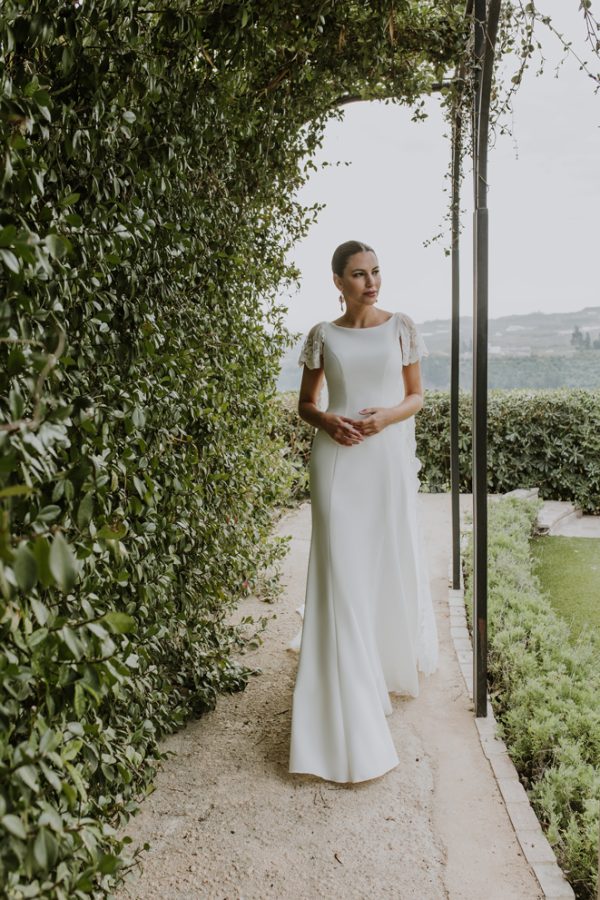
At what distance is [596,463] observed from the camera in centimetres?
969

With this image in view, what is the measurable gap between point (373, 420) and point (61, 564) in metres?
2.59

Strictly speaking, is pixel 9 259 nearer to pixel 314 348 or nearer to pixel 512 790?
pixel 314 348

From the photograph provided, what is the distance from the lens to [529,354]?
14.4 meters

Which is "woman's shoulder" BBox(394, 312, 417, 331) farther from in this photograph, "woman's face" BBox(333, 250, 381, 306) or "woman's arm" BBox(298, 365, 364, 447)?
"woman's arm" BBox(298, 365, 364, 447)

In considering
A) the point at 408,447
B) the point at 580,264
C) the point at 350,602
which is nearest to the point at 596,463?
the point at 408,447

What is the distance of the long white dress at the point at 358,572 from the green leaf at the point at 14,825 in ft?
7.04

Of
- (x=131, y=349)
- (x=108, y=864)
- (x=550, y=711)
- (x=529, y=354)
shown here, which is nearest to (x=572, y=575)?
(x=550, y=711)

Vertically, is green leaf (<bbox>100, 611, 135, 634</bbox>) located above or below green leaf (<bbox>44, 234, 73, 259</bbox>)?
below

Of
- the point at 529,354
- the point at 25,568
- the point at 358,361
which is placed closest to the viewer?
the point at 25,568

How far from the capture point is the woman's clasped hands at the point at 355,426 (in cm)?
340

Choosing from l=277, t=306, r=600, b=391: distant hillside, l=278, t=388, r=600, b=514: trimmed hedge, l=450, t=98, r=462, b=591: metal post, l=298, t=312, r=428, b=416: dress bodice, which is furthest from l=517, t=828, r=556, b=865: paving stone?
l=277, t=306, r=600, b=391: distant hillside

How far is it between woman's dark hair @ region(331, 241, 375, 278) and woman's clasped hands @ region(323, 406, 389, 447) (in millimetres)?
691

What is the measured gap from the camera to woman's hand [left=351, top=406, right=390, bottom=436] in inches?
135

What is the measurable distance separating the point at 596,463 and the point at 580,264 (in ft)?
34.3
